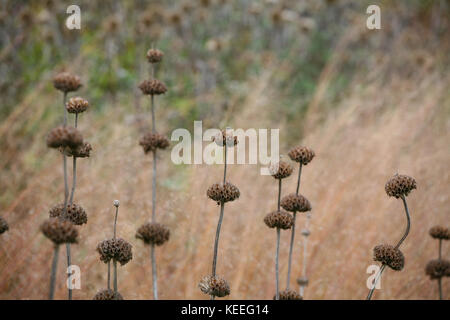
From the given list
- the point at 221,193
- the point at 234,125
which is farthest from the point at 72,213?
the point at 234,125

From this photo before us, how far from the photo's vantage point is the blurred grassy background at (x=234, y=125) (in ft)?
6.27

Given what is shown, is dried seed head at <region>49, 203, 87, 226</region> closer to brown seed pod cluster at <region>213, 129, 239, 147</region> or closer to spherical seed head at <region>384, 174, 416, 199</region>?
brown seed pod cluster at <region>213, 129, 239, 147</region>

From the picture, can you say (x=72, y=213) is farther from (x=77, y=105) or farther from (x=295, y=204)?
(x=295, y=204)

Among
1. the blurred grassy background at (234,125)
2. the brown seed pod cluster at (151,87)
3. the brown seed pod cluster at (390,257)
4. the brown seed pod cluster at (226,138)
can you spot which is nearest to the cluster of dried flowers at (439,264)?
the brown seed pod cluster at (390,257)

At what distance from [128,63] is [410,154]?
3.26 m

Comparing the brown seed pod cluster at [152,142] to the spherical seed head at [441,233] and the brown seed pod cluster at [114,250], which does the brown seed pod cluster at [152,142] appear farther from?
the spherical seed head at [441,233]

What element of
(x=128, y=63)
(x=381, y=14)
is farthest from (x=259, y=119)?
(x=381, y=14)

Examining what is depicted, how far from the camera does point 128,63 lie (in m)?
4.78

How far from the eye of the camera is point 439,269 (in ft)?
4.24

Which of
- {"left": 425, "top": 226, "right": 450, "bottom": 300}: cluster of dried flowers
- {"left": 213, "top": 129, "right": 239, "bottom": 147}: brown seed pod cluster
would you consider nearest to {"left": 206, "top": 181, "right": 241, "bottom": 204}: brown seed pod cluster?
{"left": 213, "top": 129, "right": 239, "bottom": 147}: brown seed pod cluster

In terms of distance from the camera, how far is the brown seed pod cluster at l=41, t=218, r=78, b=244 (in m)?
0.73

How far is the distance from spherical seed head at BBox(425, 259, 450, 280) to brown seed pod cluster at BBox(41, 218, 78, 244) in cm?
109

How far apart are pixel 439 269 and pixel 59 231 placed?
3.73 feet
